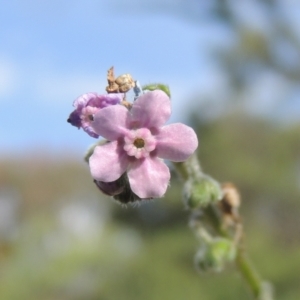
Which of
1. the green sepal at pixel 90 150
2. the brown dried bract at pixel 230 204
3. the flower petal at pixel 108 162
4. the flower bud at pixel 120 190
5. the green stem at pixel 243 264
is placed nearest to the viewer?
the flower petal at pixel 108 162

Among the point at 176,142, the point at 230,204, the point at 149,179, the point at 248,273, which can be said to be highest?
the point at 230,204

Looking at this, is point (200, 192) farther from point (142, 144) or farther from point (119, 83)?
point (119, 83)

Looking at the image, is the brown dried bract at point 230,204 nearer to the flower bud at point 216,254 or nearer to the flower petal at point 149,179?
the flower bud at point 216,254

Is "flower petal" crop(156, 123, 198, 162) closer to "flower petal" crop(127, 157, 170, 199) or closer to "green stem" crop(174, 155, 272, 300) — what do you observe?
"flower petal" crop(127, 157, 170, 199)

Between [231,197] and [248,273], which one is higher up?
[231,197]

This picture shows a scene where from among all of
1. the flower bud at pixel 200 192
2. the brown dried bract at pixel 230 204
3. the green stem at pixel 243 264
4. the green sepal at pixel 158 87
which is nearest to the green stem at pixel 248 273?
the green stem at pixel 243 264

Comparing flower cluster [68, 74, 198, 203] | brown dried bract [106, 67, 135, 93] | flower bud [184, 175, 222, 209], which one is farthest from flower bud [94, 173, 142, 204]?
flower bud [184, 175, 222, 209]

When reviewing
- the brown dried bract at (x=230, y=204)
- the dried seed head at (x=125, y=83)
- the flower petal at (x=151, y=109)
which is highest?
the brown dried bract at (x=230, y=204)

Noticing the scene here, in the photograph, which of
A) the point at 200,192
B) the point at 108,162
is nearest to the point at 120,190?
the point at 108,162
